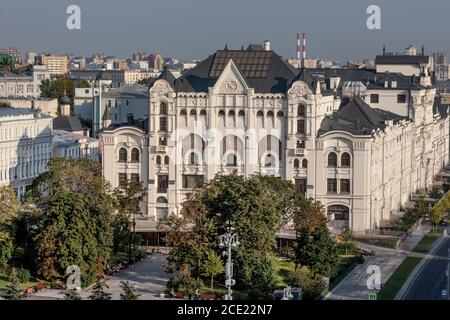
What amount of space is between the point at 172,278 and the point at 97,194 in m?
10.3

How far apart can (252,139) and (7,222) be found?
25207 millimetres

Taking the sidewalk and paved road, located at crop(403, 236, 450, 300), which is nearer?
paved road, located at crop(403, 236, 450, 300)

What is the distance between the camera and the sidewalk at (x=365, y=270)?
181 ft

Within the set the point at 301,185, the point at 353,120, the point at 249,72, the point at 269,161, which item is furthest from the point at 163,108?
the point at 353,120

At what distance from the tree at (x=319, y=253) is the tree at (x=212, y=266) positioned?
466 centimetres

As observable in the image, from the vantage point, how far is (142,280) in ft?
193

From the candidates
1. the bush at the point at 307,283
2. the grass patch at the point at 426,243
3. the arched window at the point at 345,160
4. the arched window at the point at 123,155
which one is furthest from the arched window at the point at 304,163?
the bush at the point at 307,283

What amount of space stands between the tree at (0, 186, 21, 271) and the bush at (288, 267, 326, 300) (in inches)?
545

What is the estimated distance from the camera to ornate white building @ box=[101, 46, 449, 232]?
79.1m

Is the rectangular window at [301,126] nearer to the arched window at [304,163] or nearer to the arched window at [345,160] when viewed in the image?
the arched window at [304,163]

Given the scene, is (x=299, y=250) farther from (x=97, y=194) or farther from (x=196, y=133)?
(x=196, y=133)

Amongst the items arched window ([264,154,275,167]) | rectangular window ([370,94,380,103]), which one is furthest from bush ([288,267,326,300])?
rectangular window ([370,94,380,103])

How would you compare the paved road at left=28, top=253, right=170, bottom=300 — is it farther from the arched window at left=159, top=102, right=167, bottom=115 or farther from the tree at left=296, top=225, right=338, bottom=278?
the arched window at left=159, top=102, right=167, bottom=115

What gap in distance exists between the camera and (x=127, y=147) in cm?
8200
